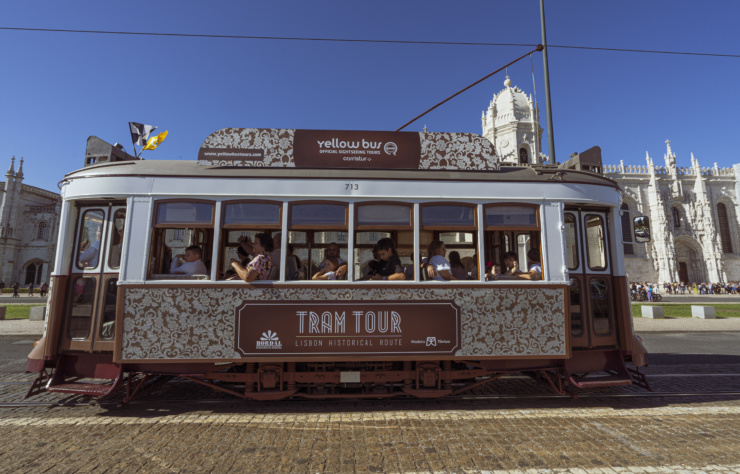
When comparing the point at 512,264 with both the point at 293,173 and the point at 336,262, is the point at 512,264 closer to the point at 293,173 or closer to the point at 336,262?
the point at 336,262

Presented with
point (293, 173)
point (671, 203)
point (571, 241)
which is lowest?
point (571, 241)

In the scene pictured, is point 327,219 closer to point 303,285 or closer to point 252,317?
point 303,285

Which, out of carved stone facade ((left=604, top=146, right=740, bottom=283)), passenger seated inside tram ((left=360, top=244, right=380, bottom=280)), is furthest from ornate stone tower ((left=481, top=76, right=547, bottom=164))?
passenger seated inside tram ((left=360, top=244, right=380, bottom=280))

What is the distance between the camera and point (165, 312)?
460 centimetres

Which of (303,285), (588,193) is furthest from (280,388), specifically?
(588,193)

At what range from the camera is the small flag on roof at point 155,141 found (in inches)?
367

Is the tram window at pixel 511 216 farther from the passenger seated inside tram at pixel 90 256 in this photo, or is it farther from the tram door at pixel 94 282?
the passenger seated inside tram at pixel 90 256

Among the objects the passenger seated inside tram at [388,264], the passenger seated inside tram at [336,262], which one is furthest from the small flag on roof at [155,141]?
the passenger seated inside tram at [388,264]

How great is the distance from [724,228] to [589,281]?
64.9m

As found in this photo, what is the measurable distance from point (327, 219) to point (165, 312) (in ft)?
8.18

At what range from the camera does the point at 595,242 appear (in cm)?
557

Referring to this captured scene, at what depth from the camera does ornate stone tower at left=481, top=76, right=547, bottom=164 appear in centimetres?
4653

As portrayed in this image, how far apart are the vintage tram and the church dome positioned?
1904 inches

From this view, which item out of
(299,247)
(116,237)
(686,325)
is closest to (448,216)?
(299,247)
